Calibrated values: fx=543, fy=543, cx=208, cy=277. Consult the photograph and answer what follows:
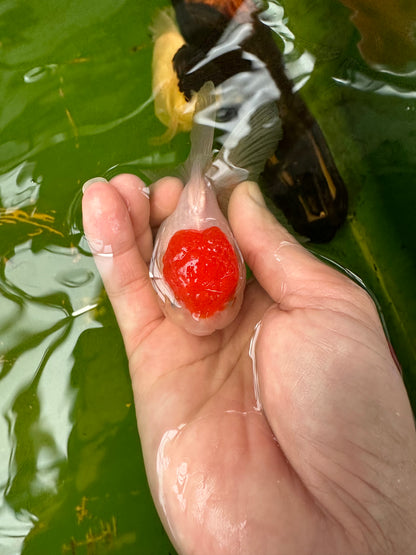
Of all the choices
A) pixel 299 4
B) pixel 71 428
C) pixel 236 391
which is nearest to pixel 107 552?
pixel 71 428

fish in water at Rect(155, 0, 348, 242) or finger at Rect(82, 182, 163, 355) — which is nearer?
finger at Rect(82, 182, 163, 355)

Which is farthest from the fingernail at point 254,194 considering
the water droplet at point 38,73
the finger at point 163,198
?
the water droplet at point 38,73

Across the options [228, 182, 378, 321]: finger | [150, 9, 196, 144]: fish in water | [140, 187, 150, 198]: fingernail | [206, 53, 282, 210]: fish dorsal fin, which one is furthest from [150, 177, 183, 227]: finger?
[150, 9, 196, 144]: fish in water

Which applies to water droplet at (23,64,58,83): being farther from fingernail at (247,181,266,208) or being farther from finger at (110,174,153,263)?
fingernail at (247,181,266,208)

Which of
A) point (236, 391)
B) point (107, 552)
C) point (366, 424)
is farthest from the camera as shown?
point (107, 552)

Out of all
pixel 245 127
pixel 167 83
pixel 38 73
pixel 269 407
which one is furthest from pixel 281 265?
pixel 38 73

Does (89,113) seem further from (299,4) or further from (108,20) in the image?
(299,4)
